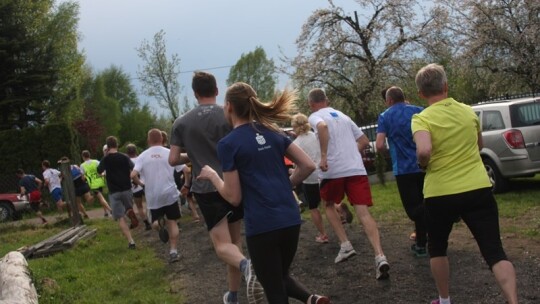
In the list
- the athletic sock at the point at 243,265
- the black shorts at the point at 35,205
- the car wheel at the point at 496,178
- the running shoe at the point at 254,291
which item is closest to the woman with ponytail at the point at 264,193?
the running shoe at the point at 254,291

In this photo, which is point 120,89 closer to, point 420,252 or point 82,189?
point 82,189

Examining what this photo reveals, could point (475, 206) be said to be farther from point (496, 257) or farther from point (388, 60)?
point (388, 60)

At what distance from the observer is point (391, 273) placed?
6.32m

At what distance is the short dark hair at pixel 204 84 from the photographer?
224 inches

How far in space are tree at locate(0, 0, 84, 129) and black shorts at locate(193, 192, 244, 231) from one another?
28.0 meters

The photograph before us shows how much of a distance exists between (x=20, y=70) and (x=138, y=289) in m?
27.7

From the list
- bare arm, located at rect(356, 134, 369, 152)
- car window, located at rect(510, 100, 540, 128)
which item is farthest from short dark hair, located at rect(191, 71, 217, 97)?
car window, located at rect(510, 100, 540, 128)

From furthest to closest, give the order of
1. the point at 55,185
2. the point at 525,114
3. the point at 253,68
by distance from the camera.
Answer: the point at 253,68 → the point at 55,185 → the point at 525,114

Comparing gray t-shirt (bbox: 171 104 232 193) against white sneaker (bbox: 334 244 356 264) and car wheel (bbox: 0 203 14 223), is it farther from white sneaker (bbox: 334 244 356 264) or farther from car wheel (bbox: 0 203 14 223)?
car wheel (bbox: 0 203 14 223)

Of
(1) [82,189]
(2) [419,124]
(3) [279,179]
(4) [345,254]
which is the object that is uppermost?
(2) [419,124]

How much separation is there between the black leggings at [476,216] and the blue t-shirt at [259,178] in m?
1.08

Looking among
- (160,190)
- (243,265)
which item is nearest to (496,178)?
(160,190)

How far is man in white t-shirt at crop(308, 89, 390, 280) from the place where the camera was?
677cm

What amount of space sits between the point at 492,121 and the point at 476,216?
7.95 m
